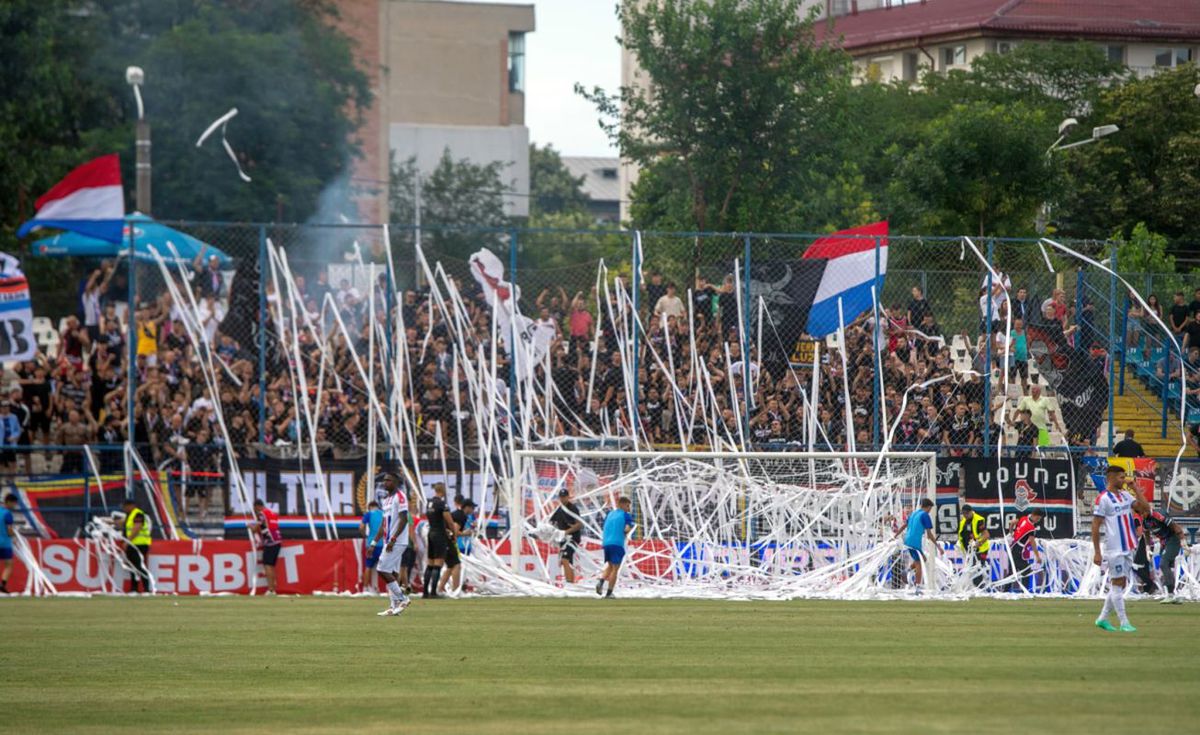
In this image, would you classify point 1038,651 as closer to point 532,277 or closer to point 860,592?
point 860,592

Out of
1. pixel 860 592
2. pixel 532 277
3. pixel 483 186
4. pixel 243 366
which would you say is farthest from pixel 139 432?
pixel 483 186

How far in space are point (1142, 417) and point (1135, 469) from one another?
3.98 m

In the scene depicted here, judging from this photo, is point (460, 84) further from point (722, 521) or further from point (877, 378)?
point (722, 521)

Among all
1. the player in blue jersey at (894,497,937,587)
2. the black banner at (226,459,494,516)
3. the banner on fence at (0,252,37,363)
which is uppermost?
the banner on fence at (0,252,37,363)

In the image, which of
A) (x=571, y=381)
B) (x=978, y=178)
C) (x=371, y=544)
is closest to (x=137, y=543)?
(x=371, y=544)

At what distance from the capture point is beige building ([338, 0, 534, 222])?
8662cm

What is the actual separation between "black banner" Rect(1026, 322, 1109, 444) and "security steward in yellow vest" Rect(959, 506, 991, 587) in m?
2.99

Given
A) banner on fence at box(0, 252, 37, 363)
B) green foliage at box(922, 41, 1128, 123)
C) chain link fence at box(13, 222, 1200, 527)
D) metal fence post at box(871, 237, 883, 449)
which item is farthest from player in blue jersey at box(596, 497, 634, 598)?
green foliage at box(922, 41, 1128, 123)

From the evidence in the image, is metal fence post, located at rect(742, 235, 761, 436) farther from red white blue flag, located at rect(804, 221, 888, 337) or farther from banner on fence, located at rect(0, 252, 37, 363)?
banner on fence, located at rect(0, 252, 37, 363)

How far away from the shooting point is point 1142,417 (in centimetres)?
3269

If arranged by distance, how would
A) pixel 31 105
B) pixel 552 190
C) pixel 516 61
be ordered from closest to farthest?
1. pixel 31 105
2. pixel 516 61
3. pixel 552 190

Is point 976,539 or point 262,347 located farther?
point 262,347

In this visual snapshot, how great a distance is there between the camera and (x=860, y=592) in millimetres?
26656

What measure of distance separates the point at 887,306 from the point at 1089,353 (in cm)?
368
